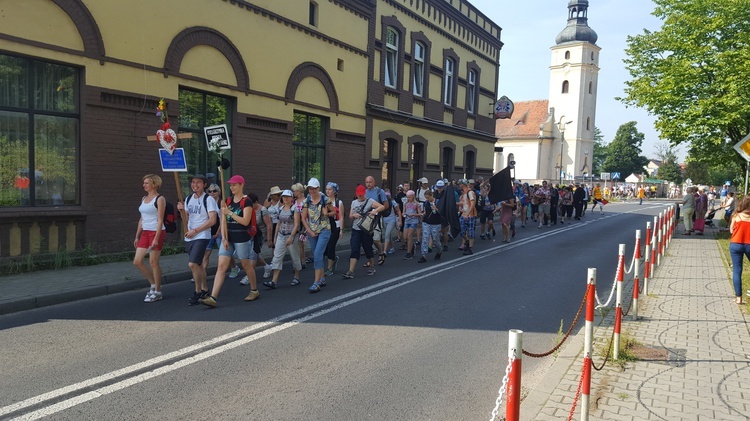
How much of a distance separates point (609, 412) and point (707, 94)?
1824cm

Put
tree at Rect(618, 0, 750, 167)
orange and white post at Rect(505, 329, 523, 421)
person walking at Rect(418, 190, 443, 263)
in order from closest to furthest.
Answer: orange and white post at Rect(505, 329, 523, 421), person walking at Rect(418, 190, 443, 263), tree at Rect(618, 0, 750, 167)

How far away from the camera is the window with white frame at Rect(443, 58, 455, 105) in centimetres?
2475

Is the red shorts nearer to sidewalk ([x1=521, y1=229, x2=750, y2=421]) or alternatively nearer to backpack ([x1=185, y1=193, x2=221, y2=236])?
backpack ([x1=185, y1=193, x2=221, y2=236])

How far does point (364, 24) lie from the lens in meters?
18.5

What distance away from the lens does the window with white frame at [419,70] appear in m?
22.3

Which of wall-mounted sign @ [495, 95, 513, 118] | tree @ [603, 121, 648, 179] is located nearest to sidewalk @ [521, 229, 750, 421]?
wall-mounted sign @ [495, 95, 513, 118]

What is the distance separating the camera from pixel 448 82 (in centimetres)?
2536

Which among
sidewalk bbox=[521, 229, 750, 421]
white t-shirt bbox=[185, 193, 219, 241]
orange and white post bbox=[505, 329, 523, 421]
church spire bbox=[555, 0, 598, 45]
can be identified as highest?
church spire bbox=[555, 0, 598, 45]

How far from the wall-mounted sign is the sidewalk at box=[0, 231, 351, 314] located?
22.1 m

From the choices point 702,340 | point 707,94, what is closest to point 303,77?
point 702,340

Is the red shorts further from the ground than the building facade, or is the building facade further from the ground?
the building facade

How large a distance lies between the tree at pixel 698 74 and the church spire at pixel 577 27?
5448 centimetres

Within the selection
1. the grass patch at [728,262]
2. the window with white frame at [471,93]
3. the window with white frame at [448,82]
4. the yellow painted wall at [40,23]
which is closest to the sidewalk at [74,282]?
the yellow painted wall at [40,23]

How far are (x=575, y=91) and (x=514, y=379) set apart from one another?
73.6 m
